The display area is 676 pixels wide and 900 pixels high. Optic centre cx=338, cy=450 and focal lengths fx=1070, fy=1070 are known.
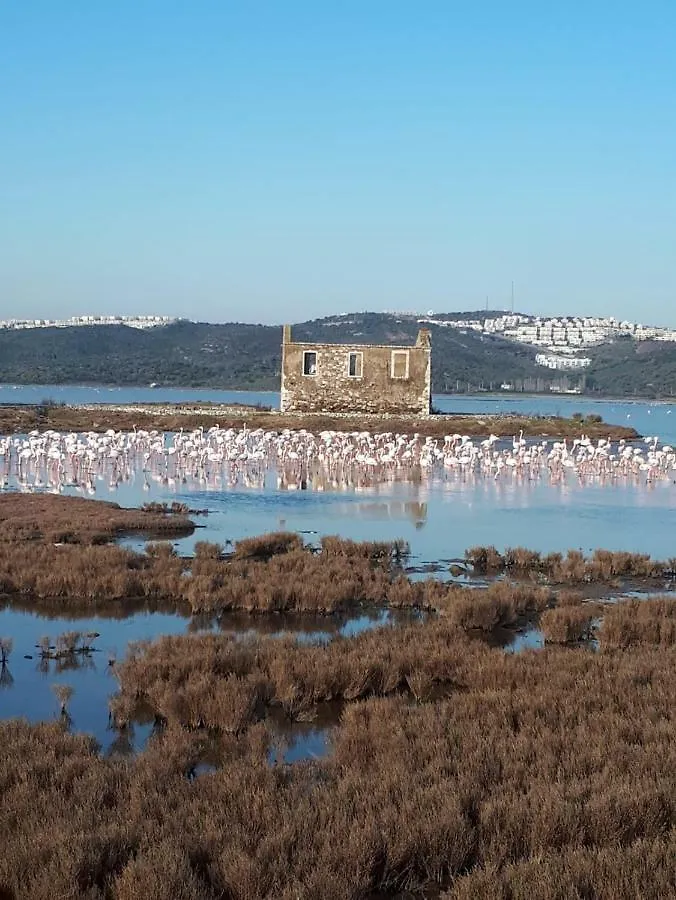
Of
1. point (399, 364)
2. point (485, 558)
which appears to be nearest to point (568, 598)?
point (485, 558)

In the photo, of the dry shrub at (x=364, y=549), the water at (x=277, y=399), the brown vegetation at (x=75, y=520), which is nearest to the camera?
the dry shrub at (x=364, y=549)

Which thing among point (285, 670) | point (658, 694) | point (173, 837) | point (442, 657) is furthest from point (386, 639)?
point (173, 837)

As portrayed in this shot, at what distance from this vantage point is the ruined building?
45562 millimetres

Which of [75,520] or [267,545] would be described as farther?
[75,520]

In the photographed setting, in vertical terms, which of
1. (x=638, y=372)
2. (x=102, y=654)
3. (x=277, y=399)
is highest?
(x=638, y=372)

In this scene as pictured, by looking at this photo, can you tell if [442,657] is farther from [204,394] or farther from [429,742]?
[204,394]

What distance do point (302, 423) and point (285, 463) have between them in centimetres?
1345

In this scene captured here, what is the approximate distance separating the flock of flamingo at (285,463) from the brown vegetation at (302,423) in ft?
33.0

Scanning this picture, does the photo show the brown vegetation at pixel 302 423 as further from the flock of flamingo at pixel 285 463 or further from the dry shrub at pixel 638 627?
the dry shrub at pixel 638 627

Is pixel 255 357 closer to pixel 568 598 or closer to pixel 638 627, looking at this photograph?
pixel 568 598

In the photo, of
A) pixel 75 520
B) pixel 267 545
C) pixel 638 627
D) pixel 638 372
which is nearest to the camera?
pixel 638 627

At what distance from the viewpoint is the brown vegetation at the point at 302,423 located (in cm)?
4181

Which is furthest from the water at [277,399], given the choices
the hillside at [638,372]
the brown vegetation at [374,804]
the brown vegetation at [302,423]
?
the brown vegetation at [374,804]

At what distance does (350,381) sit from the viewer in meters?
45.8
